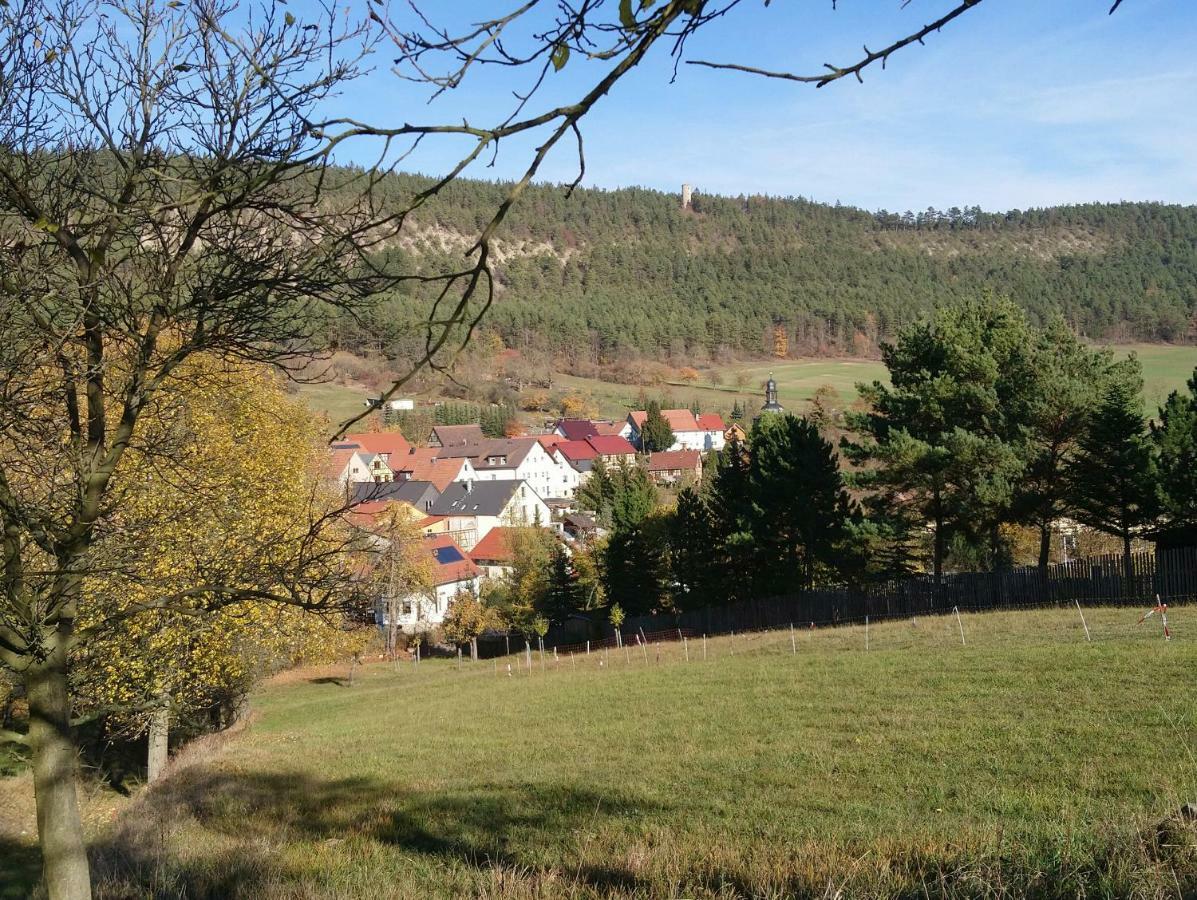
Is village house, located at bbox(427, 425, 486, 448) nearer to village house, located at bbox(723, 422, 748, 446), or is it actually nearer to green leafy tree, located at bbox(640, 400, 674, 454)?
green leafy tree, located at bbox(640, 400, 674, 454)

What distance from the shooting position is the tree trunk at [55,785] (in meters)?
4.27

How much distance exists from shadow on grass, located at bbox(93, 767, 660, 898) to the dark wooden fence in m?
22.2

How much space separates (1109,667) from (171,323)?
16256 mm

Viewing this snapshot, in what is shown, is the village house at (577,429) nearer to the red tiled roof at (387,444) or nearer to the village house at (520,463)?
the village house at (520,463)

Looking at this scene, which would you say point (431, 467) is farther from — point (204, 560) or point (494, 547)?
point (204, 560)

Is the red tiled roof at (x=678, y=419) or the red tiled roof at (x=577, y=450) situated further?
the red tiled roof at (x=678, y=419)

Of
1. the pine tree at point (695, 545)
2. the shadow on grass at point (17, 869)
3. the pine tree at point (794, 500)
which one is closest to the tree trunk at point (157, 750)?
the shadow on grass at point (17, 869)

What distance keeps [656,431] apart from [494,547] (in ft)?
160

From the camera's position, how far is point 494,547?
66125 mm

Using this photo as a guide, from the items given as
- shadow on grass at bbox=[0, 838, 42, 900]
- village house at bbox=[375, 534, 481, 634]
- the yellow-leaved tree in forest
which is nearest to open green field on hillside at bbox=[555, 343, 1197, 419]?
village house at bbox=[375, 534, 481, 634]

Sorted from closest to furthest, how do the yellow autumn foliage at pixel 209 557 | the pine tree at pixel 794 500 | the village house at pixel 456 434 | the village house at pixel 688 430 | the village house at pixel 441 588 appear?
the yellow autumn foliage at pixel 209 557
the pine tree at pixel 794 500
the village house at pixel 441 588
the village house at pixel 456 434
the village house at pixel 688 430

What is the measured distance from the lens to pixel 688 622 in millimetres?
40719

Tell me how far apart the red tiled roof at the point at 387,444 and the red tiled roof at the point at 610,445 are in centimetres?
2075

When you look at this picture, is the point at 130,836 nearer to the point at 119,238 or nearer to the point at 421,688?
the point at 119,238
